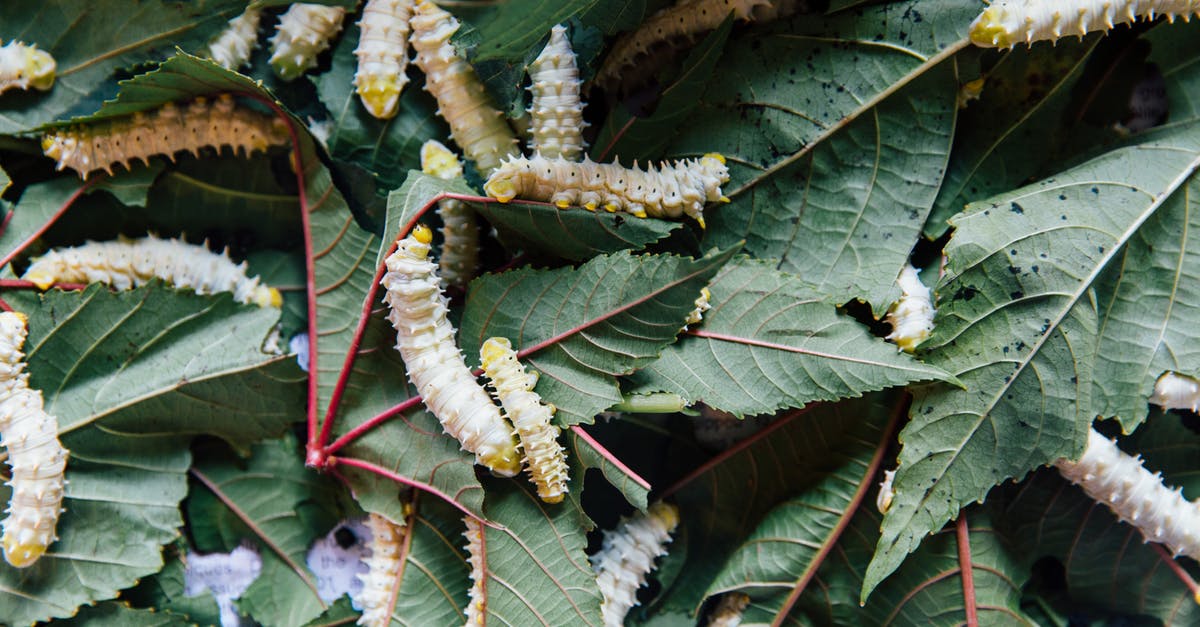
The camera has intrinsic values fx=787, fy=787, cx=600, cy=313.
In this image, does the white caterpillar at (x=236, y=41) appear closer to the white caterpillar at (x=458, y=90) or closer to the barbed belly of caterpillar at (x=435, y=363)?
the white caterpillar at (x=458, y=90)

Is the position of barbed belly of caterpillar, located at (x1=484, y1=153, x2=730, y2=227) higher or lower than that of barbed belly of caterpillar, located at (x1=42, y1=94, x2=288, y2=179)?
higher

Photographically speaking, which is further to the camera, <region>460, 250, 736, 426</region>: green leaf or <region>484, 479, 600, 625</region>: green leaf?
<region>484, 479, 600, 625</region>: green leaf

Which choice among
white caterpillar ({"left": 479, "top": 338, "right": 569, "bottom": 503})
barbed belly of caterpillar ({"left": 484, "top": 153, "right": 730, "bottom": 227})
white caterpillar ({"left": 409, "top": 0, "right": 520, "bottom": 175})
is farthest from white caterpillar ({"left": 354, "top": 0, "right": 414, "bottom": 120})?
white caterpillar ({"left": 479, "top": 338, "right": 569, "bottom": 503})

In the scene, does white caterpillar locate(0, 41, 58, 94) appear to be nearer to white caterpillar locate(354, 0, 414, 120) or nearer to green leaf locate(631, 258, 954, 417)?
white caterpillar locate(354, 0, 414, 120)

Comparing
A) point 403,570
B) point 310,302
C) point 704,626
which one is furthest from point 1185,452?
point 310,302

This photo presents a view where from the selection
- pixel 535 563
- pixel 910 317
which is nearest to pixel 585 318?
pixel 535 563

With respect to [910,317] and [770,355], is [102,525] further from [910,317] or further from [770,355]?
[910,317]

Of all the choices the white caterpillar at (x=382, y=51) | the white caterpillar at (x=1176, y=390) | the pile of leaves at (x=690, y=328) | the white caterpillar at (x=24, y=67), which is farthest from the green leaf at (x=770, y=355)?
the white caterpillar at (x=24, y=67)
